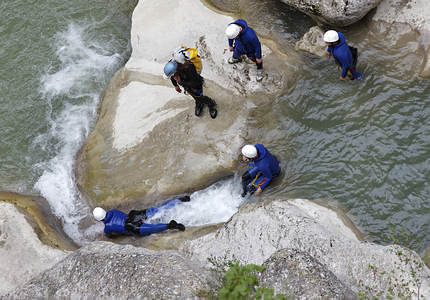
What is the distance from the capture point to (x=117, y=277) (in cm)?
614

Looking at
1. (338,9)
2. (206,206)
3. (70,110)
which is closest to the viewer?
(206,206)

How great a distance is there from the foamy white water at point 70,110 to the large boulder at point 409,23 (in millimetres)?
7518

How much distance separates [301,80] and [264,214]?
3.79 m

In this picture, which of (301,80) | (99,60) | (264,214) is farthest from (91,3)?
(264,214)

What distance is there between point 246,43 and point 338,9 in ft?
8.28

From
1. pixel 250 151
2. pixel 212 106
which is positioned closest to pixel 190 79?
pixel 212 106

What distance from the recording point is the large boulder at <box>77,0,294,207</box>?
9.07m

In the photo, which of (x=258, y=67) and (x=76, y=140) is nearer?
(x=258, y=67)

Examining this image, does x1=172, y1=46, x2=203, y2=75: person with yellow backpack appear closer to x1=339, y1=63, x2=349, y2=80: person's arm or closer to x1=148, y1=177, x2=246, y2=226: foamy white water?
x1=148, y1=177, x2=246, y2=226: foamy white water

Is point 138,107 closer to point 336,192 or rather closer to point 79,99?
point 79,99

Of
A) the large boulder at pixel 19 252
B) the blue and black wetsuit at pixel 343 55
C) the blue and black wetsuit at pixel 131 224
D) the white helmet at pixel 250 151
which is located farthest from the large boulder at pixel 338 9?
the large boulder at pixel 19 252

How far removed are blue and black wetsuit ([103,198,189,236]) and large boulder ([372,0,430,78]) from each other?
635 centimetres

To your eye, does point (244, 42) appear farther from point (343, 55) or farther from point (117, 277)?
point (117, 277)

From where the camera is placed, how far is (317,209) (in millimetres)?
7523
